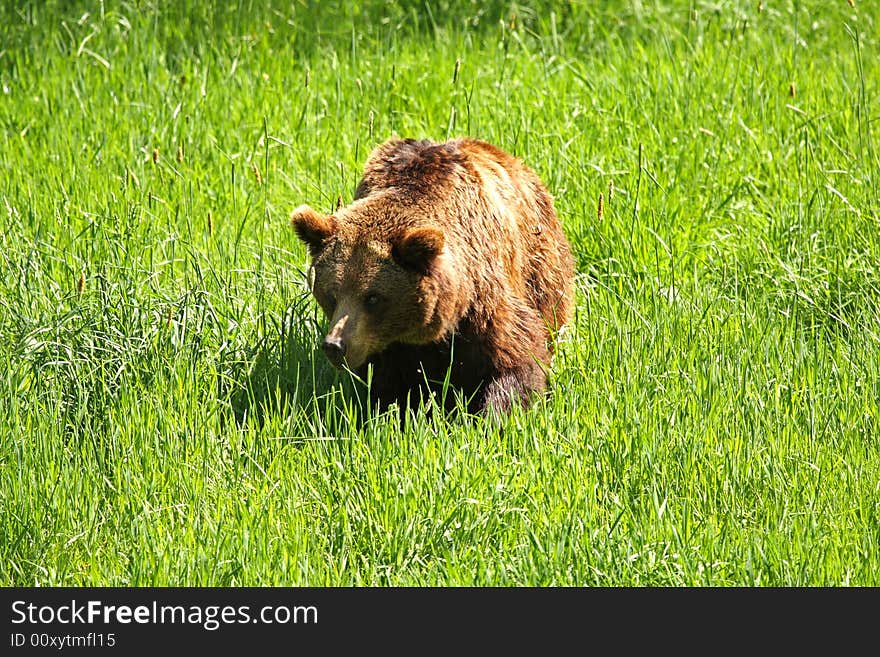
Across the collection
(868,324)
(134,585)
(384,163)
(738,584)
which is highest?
(384,163)

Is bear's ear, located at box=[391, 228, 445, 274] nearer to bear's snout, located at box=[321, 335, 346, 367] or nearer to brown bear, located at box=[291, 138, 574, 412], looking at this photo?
brown bear, located at box=[291, 138, 574, 412]

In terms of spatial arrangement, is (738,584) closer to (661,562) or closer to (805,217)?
(661,562)

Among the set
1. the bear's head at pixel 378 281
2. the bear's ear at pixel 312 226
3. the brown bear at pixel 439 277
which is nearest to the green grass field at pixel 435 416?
the brown bear at pixel 439 277

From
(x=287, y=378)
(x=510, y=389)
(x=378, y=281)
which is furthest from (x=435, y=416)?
(x=287, y=378)

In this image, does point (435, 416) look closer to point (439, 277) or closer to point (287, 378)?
point (439, 277)

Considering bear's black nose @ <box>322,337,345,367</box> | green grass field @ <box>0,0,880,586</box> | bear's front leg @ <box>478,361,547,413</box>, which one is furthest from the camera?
bear's front leg @ <box>478,361,547,413</box>

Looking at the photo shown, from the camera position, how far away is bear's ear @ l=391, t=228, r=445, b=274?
458cm

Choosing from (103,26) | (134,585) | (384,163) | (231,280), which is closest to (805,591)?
(134,585)

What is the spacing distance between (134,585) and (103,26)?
5009 mm

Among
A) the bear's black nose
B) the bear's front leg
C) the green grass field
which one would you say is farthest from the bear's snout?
the bear's front leg

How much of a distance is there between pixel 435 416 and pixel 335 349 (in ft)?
1.52

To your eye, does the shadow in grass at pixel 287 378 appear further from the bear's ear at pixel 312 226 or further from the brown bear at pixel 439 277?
the bear's ear at pixel 312 226

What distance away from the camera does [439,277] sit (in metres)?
4.72

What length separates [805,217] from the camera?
20.4ft
